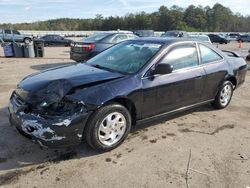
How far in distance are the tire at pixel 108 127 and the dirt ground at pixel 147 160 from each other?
0.15 meters

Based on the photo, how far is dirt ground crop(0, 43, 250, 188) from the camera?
10.7ft

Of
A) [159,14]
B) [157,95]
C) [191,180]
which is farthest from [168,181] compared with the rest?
[159,14]

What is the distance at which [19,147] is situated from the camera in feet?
13.1

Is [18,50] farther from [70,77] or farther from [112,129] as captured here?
[112,129]

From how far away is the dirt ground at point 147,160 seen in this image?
129 inches

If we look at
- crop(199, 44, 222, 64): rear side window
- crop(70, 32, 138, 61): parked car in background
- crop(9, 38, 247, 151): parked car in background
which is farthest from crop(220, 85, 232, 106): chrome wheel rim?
crop(70, 32, 138, 61): parked car in background

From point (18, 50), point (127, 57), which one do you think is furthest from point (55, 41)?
point (127, 57)

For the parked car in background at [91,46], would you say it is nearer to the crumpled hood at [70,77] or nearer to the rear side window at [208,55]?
the rear side window at [208,55]

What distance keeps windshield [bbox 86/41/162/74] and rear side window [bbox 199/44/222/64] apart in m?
1.04

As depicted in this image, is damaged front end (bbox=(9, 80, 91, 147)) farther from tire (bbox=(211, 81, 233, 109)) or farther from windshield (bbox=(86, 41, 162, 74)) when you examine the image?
tire (bbox=(211, 81, 233, 109))

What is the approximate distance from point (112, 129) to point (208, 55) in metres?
2.63

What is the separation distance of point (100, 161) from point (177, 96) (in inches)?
70.5

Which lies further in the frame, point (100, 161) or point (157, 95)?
point (157, 95)

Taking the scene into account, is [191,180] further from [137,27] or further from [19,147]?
[137,27]
